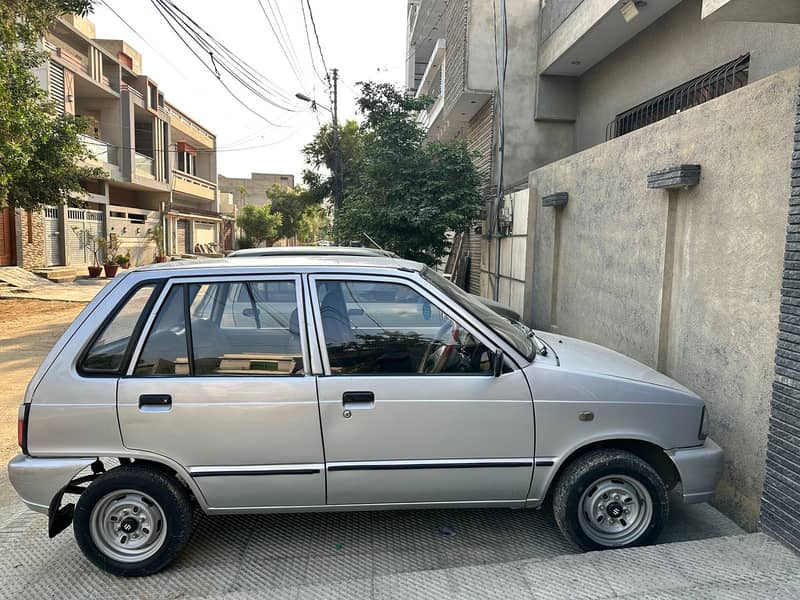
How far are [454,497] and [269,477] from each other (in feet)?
3.44

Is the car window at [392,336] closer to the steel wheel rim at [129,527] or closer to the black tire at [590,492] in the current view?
the black tire at [590,492]

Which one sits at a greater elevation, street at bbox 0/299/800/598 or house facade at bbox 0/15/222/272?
house facade at bbox 0/15/222/272

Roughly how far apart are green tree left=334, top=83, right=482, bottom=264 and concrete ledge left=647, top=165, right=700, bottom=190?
6444 millimetres

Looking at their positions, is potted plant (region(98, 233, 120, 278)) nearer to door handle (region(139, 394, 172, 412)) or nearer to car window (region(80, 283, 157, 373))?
car window (region(80, 283, 157, 373))

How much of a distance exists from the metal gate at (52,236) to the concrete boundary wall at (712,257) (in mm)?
21860

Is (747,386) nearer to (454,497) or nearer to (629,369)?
(629,369)

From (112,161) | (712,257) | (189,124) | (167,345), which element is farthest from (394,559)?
(189,124)

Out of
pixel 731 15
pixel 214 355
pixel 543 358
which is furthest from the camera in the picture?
pixel 731 15

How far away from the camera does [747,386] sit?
373 cm

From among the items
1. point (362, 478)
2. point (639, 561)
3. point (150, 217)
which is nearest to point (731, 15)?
point (639, 561)

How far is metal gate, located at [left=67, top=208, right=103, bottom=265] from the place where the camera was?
23234 millimetres

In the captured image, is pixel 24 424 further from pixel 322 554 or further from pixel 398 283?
pixel 398 283

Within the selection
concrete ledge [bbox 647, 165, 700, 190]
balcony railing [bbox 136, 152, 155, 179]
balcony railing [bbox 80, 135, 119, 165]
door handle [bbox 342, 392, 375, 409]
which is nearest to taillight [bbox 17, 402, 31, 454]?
door handle [bbox 342, 392, 375, 409]

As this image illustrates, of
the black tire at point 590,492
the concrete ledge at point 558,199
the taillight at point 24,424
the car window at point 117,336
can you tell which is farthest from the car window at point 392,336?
the concrete ledge at point 558,199
